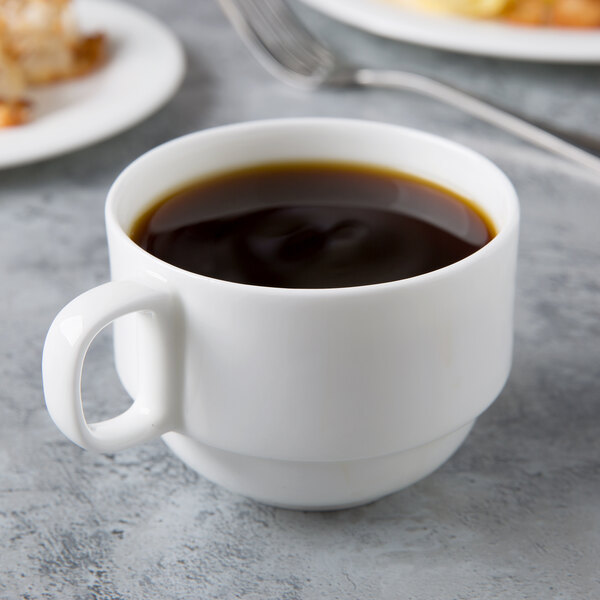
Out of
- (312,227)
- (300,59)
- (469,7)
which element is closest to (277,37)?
(300,59)

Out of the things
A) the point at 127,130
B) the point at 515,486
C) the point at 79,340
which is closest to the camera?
the point at 79,340

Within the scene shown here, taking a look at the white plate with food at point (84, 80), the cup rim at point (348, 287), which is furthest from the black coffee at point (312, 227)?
the white plate with food at point (84, 80)

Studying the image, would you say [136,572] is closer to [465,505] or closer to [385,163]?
[465,505]

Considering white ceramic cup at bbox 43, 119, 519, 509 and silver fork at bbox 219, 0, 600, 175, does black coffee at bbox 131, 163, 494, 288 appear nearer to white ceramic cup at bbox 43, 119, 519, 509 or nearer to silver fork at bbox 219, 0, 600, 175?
white ceramic cup at bbox 43, 119, 519, 509

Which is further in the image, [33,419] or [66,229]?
[66,229]

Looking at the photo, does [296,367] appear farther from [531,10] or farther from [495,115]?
[531,10]

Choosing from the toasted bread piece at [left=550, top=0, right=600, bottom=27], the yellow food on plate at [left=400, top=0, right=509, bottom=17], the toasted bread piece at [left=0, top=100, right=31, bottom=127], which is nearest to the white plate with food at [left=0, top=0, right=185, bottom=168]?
the toasted bread piece at [left=0, top=100, right=31, bottom=127]

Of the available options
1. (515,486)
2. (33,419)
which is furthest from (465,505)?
(33,419)
